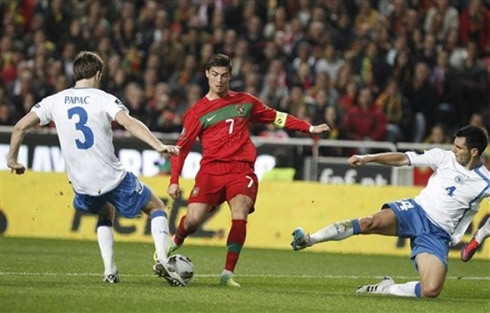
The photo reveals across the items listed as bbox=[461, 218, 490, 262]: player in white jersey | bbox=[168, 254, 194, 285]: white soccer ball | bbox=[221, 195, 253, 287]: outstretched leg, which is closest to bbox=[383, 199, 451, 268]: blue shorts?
bbox=[461, 218, 490, 262]: player in white jersey

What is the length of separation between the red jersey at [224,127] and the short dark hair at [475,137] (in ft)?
5.57

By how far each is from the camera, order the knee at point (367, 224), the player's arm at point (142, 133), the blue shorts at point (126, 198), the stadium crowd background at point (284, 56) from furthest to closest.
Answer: the stadium crowd background at point (284, 56) < the knee at point (367, 224) < the blue shorts at point (126, 198) < the player's arm at point (142, 133)

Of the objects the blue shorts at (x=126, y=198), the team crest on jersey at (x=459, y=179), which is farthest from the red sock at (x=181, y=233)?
the team crest on jersey at (x=459, y=179)

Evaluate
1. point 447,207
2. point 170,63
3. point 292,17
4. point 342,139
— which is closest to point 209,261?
point 447,207

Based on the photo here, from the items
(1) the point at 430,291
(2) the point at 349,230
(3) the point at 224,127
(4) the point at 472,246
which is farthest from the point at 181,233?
(4) the point at 472,246

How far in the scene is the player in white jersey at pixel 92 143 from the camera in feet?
39.4

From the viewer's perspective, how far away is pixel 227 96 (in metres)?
13.5

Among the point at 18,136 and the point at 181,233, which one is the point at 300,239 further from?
the point at 18,136

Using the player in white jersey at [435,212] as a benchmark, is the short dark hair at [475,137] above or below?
above

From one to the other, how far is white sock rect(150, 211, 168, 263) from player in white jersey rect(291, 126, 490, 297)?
1.19 metres

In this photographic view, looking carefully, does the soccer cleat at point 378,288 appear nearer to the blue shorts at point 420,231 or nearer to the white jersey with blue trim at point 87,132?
the blue shorts at point 420,231

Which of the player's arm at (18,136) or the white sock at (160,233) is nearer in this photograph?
the player's arm at (18,136)

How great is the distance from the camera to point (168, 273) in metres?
12.1

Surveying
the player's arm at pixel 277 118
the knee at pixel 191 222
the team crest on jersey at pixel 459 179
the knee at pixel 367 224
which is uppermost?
the player's arm at pixel 277 118
